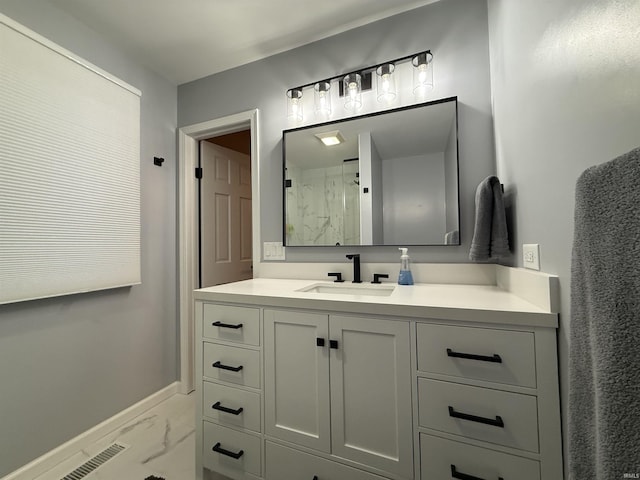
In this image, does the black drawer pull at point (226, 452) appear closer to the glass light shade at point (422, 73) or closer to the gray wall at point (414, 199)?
the gray wall at point (414, 199)

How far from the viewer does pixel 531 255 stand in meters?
0.93

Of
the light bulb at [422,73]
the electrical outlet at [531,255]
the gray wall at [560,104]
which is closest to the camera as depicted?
the gray wall at [560,104]

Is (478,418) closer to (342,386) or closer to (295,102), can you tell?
(342,386)

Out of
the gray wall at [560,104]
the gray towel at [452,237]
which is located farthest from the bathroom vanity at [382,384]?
the gray towel at [452,237]

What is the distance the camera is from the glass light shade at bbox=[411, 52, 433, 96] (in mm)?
1444

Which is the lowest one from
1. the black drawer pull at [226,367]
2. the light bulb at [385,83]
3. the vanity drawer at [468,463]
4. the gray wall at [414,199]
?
the vanity drawer at [468,463]

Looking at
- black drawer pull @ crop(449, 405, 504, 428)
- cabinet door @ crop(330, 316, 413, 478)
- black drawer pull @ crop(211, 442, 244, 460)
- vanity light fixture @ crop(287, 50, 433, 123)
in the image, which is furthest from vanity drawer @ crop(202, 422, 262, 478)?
vanity light fixture @ crop(287, 50, 433, 123)

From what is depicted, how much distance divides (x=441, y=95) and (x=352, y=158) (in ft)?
1.90

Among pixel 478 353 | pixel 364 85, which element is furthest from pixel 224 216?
pixel 478 353

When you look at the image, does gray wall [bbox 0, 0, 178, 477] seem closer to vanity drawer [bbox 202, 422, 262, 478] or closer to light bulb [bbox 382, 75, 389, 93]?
vanity drawer [bbox 202, 422, 262, 478]

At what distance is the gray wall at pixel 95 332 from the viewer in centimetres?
130

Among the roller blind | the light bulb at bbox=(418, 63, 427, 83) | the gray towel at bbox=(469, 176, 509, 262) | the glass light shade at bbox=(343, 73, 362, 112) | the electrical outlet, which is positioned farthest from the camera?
the glass light shade at bbox=(343, 73, 362, 112)

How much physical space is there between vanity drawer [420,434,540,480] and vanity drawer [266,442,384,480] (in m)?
0.20

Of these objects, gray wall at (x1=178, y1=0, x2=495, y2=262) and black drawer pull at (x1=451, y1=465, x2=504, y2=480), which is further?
gray wall at (x1=178, y1=0, x2=495, y2=262)
